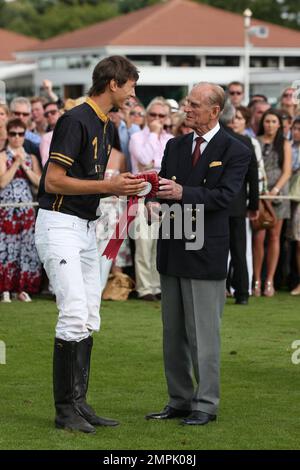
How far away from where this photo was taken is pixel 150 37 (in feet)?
266

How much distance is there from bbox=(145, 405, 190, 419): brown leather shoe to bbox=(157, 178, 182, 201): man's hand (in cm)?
148

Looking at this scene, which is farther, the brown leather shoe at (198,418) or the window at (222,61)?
the window at (222,61)

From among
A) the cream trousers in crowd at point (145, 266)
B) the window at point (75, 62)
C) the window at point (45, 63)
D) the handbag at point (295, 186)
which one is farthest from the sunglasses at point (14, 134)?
the window at point (45, 63)

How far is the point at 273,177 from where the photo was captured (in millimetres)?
14688

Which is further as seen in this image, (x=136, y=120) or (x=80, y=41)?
(x=80, y=41)

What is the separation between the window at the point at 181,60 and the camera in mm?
82875

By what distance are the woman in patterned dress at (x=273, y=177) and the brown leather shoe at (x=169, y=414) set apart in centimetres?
669

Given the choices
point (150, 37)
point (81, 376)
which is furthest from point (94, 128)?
point (150, 37)

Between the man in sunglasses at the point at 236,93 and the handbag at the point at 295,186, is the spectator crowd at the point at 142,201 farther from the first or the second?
the man in sunglasses at the point at 236,93

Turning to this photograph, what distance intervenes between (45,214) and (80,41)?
78.9 meters

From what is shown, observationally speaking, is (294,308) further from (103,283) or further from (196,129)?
(196,129)

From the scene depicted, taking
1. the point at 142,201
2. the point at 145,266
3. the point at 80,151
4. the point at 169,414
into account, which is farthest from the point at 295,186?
the point at 80,151

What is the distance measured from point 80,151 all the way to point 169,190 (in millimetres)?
627

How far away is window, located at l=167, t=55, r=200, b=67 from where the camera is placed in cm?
8288
